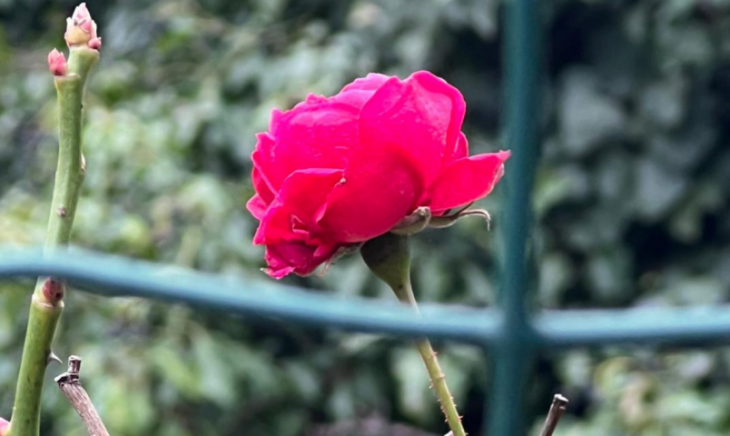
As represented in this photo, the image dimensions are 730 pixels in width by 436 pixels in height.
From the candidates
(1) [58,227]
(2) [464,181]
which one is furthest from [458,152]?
(1) [58,227]

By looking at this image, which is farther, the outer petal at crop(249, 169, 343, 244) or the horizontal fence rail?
the outer petal at crop(249, 169, 343, 244)

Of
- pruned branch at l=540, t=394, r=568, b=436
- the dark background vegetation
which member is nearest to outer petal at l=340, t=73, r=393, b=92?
pruned branch at l=540, t=394, r=568, b=436

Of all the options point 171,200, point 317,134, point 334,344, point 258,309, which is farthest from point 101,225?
point 258,309

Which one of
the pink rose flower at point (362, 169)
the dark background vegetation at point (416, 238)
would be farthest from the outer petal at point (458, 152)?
the dark background vegetation at point (416, 238)

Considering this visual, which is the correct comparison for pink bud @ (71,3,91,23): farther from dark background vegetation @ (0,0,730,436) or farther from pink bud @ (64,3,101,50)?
dark background vegetation @ (0,0,730,436)

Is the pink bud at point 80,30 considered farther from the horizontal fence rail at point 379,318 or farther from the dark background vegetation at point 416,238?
the dark background vegetation at point 416,238

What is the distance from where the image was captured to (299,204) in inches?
12.4

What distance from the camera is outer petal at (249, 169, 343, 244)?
314mm

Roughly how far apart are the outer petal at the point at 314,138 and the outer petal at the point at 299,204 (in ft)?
0.03

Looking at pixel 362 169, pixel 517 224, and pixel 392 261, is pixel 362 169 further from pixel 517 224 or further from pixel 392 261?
pixel 517 224

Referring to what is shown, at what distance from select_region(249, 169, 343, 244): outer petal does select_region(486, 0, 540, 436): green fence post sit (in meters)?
0.13

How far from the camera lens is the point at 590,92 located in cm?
152

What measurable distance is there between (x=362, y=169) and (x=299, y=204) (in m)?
0.02

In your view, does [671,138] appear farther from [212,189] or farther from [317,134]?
[317,134]
